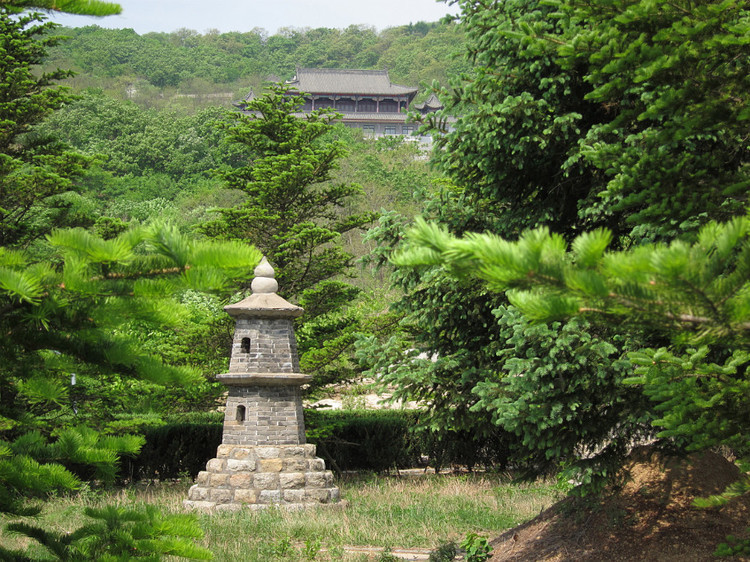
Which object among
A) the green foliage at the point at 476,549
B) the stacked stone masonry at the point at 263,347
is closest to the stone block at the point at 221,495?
the stacked stone masonry at the point at 263,347

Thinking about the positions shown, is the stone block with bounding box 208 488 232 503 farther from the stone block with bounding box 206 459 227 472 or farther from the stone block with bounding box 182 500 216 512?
the stone block with bounding box 206 459 227 472

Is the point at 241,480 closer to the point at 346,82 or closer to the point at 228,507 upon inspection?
the point at 228,507

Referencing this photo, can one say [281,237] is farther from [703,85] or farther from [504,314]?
[703,85]

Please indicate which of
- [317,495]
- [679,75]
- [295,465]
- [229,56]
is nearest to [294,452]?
[295,465]

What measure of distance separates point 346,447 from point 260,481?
6.23 metres

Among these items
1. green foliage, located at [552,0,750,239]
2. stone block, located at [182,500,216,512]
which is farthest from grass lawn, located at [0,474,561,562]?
green foliage, located at [552,0,750,239]

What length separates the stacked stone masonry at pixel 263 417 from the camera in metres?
12.3

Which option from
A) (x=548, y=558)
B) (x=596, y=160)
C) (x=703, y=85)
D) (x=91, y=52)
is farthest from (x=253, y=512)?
(x=91, y=52)

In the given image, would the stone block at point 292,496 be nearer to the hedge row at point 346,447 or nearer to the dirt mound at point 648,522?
the hedge row at point 346,447

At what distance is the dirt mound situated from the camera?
24.1 ft

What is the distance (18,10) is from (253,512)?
30.4ft

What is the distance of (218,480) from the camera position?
12078 mm

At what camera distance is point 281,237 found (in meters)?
17.2

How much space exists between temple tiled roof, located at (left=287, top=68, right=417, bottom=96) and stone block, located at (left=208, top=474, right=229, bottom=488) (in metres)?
57.0
